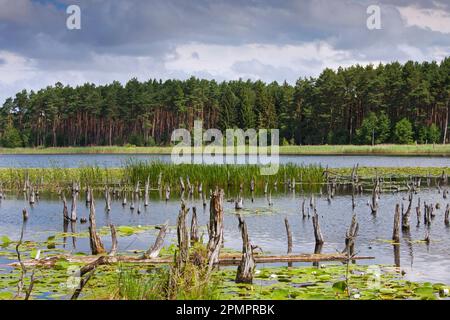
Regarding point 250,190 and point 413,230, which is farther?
point 250,190

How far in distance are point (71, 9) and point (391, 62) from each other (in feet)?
320

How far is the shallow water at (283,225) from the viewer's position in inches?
647

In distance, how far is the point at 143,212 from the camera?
2633cm

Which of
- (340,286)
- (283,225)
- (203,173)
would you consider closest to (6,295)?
(340,286)

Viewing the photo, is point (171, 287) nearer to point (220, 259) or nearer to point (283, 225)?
point (220, 259)

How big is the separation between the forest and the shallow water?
57.5 metres

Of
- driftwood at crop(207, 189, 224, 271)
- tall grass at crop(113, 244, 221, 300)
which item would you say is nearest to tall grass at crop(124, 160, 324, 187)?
driftwood at crop(207, 189, 224, 271)

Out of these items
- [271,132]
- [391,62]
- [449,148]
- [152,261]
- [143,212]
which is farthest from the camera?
[391,62]

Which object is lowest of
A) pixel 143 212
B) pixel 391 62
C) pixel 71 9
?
pixel 143 212
